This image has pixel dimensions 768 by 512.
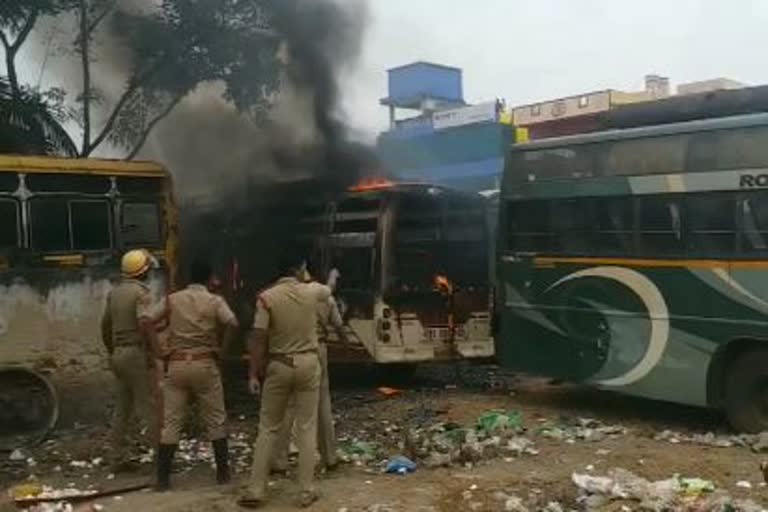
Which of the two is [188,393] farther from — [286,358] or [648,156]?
[648,156]

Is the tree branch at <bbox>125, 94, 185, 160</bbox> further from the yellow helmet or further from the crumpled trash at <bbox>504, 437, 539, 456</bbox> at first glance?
the crumpled trash at <bbox>504, 437, 539, 456</bbox>

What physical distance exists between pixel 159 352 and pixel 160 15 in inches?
301

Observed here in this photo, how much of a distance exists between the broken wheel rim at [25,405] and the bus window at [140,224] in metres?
1.61

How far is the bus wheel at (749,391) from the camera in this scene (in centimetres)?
841

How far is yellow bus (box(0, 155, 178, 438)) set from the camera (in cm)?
888

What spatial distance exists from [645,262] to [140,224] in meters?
4.98

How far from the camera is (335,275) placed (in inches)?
437

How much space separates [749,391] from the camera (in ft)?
27.7

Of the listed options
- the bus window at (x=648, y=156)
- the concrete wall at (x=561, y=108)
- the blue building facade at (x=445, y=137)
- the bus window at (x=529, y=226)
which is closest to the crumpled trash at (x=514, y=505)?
the bus window at (x=648, y=156)

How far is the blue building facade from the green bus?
8969 millimetres

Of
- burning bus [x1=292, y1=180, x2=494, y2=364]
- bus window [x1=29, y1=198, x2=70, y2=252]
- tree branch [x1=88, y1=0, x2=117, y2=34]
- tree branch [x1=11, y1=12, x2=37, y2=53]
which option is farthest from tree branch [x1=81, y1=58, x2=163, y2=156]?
bus window [x1=29, y1=198, x2=70, y2=252]

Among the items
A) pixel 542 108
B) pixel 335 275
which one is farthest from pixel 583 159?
pixel 542 108

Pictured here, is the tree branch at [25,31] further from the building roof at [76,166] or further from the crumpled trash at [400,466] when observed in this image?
the crumpled trash at [400,466]

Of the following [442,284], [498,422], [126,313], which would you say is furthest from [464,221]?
[126,313]
